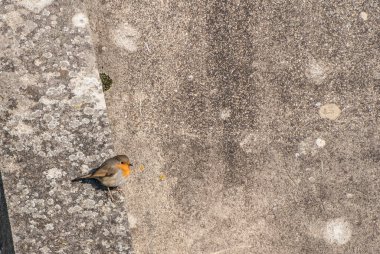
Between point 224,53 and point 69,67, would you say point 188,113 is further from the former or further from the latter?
point 69,67

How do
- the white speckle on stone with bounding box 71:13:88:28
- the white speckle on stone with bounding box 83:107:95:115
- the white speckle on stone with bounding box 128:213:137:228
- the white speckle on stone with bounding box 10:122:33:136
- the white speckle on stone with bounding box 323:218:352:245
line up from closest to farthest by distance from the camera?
the white speckle on stone with bounding box 10:122:33:136 < the white speckle on stone with bounding box 83:107:95:115 < the white speckle on stone with bounding box 71:13:88:28 < the white speckle on stone with bounding box 128:213:137:228 < the white speckle on stone with bounding box 323:218:352:245

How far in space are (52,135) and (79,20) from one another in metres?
0.82

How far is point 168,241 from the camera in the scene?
214 inches

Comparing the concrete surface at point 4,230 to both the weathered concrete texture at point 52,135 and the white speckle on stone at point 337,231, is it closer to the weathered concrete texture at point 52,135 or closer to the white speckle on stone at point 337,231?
the weathered concrete texture at point 52,135

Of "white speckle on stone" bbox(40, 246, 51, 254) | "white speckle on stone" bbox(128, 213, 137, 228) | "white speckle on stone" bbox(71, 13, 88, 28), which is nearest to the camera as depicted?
"white speckle on stone" bbox(40, 246, 51, 254)

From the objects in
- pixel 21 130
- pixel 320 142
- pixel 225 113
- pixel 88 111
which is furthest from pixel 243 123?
pixel 21 130

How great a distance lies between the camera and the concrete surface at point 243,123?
5.46m

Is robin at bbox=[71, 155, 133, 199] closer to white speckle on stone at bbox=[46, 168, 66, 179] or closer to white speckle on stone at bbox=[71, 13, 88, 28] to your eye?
white speckle on stone at bbox=[46, 168, 66, 179]

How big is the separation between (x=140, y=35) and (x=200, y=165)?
3.50ft

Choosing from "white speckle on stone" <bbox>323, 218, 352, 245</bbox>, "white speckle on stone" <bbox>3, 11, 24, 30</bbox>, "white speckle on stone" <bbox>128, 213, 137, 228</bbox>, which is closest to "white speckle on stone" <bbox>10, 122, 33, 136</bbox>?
A: "white speckle on stone" <bbox>3, 11, 24, 30</bbox>

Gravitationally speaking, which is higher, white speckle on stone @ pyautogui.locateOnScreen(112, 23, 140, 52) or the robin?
white speckle on stone @ pyautogui.locateOnScreen(112, 23, 140, 52)

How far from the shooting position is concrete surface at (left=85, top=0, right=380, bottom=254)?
546 cm

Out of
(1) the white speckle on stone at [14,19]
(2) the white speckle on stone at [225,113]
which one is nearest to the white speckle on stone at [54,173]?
(1) the white speckle on stone at [14,19]

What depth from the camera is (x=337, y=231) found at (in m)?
5.54
